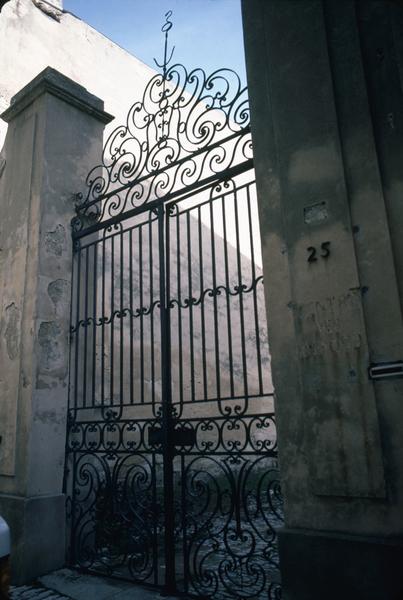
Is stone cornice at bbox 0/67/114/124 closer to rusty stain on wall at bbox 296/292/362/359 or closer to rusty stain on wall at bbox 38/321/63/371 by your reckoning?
rusty stain on wall at bbox 38/321/63/371

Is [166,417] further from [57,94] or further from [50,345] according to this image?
[57,94]

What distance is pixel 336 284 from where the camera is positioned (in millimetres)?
2672

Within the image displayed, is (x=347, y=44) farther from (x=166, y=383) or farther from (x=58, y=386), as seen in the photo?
Answer: (x=58, y=386)

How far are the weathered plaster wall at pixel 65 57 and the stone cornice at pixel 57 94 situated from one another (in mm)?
1189

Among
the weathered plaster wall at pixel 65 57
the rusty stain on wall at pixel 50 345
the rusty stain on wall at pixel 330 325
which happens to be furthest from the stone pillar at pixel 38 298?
the rusty stain on wall at pixel 330 325

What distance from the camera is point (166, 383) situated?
388 centimetres

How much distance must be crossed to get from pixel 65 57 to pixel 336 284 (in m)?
7.65

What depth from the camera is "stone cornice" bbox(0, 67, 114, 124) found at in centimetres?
532

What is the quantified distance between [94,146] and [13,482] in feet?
13.0

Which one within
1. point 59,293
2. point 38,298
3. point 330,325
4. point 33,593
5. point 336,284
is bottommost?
point 33,593

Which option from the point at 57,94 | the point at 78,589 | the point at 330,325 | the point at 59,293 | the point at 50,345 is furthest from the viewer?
the point at 57,94

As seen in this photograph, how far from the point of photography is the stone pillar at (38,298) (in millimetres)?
4266

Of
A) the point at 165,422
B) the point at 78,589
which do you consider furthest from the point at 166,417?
the point at 78,589

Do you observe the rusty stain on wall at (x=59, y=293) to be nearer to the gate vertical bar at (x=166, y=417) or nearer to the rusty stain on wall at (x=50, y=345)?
the rusty stain on wall at (x=50, y=345)
